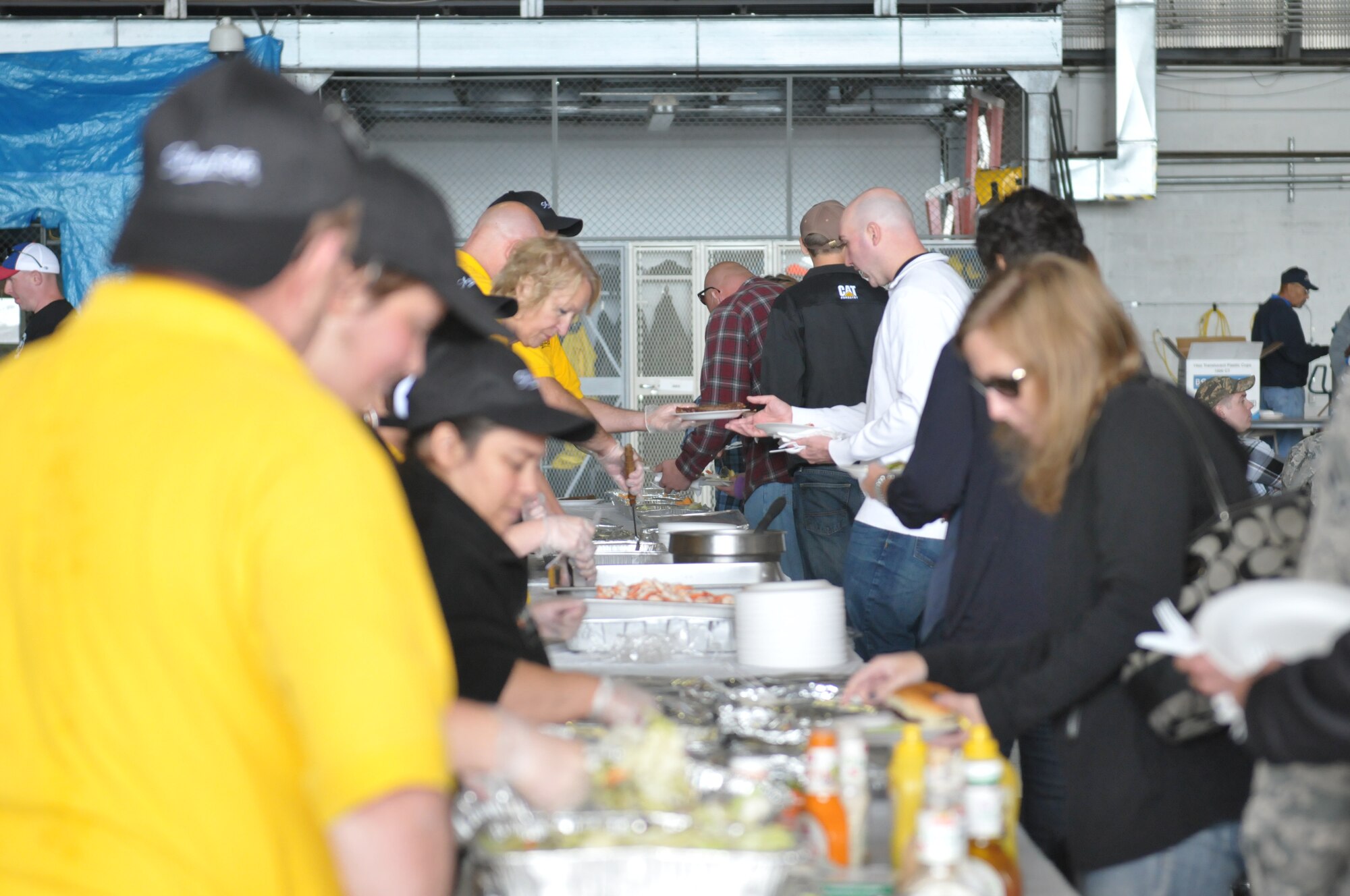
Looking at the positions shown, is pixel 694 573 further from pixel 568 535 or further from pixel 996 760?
pixel 996 760

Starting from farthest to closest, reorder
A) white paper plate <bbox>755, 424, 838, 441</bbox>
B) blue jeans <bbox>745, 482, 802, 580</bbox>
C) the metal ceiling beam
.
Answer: the metal ceiling beam, blue jeans <bbox>745, 482, 802, 580</bbox>, white paper plate <bbox>755, 424, 838, 441</bbox>

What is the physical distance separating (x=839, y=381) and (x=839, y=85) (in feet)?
24.8

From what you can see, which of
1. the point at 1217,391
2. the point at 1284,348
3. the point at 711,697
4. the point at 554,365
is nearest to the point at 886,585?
the point at 711,697

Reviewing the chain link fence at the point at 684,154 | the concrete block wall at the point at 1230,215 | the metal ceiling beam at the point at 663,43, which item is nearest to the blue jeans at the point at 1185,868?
the metal ceiling beam at the point at 663,43

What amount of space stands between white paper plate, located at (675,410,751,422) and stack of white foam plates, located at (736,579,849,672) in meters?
1.69

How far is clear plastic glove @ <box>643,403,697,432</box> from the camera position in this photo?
4.27 m

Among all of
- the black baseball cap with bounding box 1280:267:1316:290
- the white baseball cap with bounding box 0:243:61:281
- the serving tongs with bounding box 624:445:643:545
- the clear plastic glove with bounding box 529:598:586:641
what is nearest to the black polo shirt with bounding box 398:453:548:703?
the clear plastic glove with bounding box 529:598:586:641

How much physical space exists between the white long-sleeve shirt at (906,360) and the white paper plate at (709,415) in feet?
1.86

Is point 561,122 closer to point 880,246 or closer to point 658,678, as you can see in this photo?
point 880,246

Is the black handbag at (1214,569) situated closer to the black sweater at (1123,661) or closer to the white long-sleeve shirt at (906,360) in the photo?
the black sweater at (1123,661)

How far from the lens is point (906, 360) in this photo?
330cm

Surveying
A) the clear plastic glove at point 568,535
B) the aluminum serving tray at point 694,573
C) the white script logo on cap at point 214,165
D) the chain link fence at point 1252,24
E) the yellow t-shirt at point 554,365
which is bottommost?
the aluminum serving tray at point 694,573

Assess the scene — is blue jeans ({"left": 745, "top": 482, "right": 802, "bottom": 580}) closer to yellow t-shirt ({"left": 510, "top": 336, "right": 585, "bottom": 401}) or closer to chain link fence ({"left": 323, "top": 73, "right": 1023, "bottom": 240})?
yellow t-shirt ({"left": 510, "top": 336, "right": 585, "bottom": 401})

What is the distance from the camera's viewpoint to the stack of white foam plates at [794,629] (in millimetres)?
2258
